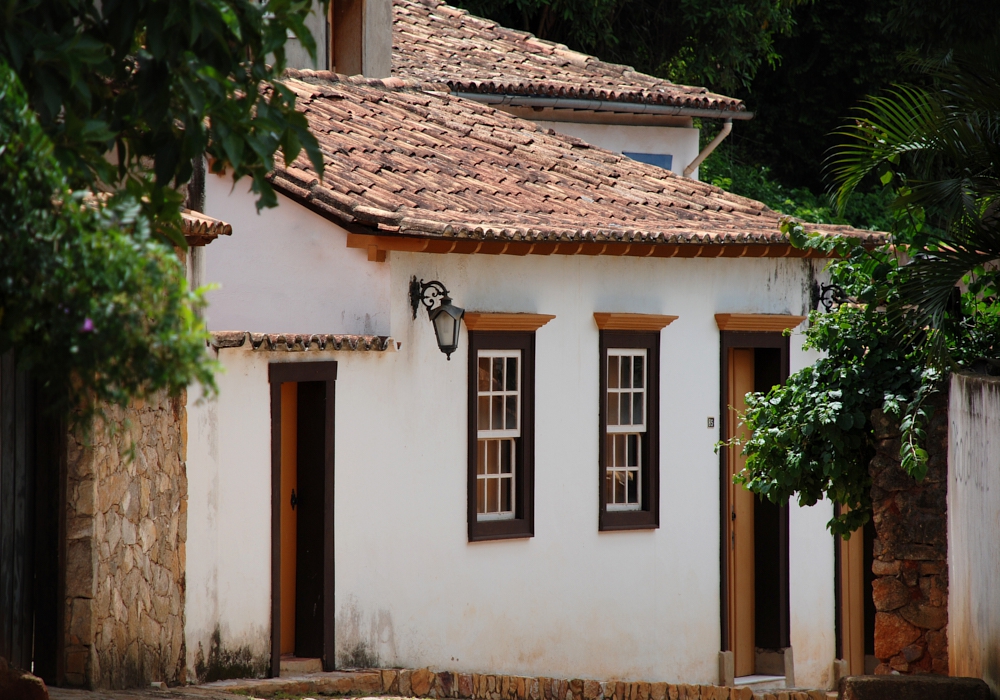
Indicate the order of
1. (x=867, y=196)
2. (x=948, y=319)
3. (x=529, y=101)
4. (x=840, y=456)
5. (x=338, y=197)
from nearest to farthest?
(x=948, y=319), (x=840, y=456), (x=338, y=197), (x=529, y=101), (x=867, y=196)

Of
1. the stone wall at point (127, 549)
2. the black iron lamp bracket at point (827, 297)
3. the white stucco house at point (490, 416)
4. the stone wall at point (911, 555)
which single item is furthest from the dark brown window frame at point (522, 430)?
the black iron lamp bracket at point (827, 297)

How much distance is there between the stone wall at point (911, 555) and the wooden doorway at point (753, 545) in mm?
4085

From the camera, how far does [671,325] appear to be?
12984mm

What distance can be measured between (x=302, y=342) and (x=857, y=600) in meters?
7.02

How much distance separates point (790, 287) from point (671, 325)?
4.92ft

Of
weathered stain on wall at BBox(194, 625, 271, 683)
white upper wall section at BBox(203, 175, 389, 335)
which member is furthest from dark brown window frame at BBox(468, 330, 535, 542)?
weathered stain on wall at BBox(194, 625, 271, 683)

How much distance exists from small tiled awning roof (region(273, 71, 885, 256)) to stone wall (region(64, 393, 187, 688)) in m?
2.60

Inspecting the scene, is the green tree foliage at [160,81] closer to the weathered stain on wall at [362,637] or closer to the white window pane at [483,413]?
the weathered stain on wall at [362,637]

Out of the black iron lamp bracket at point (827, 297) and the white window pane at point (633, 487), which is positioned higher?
the black iron lamp bracket at point (827, 297)

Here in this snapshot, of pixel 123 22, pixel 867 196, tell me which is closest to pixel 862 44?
pixel 867 196

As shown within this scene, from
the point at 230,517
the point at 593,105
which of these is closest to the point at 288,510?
the point at 230,517

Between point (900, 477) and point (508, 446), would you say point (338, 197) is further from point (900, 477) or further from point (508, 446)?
point (900, 477)

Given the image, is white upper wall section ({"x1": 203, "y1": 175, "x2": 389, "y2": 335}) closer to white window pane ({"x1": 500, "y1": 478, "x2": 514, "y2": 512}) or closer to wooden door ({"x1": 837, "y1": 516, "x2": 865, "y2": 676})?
white window pane ({"x1": 500, "y1": 478, "x2": 514, "y2": 512})

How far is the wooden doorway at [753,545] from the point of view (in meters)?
13.6
